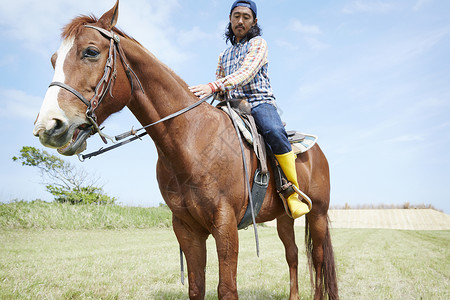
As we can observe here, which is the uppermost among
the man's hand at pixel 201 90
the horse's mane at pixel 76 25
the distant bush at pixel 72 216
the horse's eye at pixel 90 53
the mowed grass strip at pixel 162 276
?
the horse's mane at pixel 76 25

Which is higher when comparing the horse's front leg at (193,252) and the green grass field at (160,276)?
the horse's front leg at (193,252)

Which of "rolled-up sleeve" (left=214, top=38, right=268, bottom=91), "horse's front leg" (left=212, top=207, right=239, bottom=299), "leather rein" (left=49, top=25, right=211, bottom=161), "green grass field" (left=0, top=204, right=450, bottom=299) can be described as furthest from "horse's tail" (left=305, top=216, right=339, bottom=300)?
"leather rein" (left=49, top=25, right=211, bottom=161)

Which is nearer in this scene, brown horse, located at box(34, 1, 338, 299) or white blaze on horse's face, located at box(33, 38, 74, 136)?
white blaze on horse's face, located at box(33, 38, 74, 136)

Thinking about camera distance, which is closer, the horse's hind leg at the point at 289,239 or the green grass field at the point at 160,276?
the green grass field at the point at 160,276

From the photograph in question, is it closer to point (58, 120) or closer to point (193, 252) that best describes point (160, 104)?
point (58, 120)

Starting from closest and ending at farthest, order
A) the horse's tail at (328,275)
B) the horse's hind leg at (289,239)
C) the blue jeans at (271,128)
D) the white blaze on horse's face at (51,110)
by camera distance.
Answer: the white blaze on horse's face at (51,110)
the blue jeans at (271,128)
the horse's tail at (328,275)
the horse's hind leg at (289,239)

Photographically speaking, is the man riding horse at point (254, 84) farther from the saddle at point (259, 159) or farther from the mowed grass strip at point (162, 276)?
the mowed grass strip at point (162, 276)

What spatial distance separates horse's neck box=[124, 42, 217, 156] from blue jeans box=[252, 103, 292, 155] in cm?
80

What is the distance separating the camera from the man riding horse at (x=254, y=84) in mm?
3090

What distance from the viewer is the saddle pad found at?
3156 millimetres

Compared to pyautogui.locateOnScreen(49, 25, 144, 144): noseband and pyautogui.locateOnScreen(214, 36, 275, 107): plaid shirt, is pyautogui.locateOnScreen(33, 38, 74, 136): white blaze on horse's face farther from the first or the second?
pyautogui.locateOnScreen(214, 36, 275, 107): plaid shirt

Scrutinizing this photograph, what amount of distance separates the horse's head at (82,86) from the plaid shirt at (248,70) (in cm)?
101

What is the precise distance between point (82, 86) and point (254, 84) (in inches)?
75.1

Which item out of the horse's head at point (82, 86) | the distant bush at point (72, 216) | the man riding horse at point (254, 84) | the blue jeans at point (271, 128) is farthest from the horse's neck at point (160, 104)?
the distant bush at point (72, 216)
